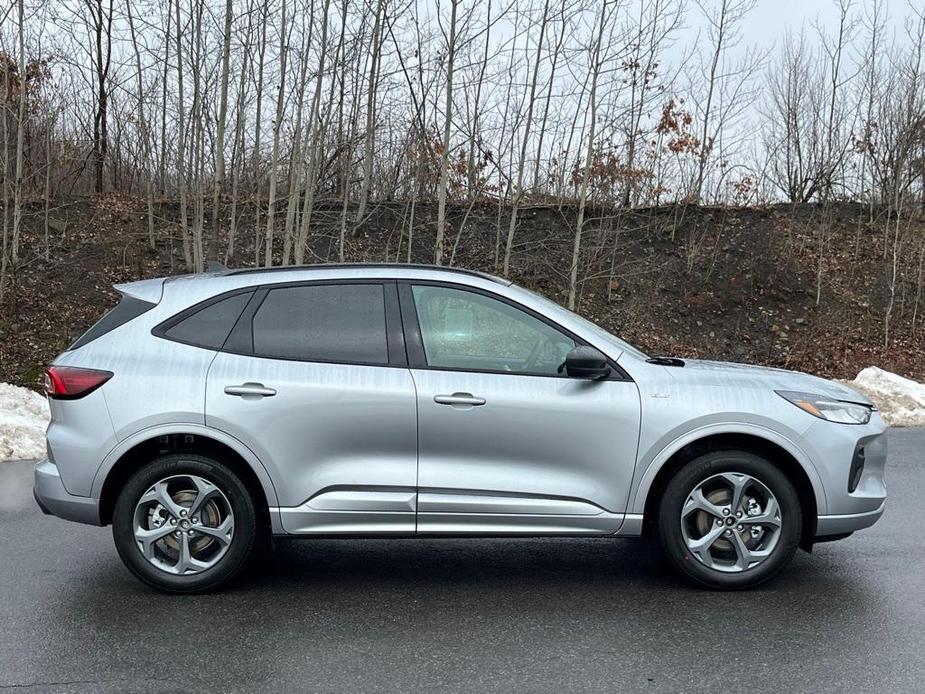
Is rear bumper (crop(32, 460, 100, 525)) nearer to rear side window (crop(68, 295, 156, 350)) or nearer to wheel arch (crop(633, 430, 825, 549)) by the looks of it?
rear side window (crop(68, 295, 156, 350))

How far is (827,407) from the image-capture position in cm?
485

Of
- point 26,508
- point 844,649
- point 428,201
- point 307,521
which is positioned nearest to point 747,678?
point 844,649

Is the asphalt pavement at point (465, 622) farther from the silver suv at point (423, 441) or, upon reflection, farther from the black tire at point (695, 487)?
the silver suv at point (423, 441)

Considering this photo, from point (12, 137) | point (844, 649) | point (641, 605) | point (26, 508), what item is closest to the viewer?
point (844, 649)

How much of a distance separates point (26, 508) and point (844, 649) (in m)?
5.69

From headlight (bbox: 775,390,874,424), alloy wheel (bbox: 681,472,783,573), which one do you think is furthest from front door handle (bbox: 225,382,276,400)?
headlight (bbox: 775,390,874,424)

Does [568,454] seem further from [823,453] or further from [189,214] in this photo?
[189,214]

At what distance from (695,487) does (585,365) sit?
896 millimetres

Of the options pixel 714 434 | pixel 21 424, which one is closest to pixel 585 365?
pixel 714 434

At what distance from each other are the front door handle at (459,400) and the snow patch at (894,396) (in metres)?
8.51

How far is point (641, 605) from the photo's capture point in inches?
183

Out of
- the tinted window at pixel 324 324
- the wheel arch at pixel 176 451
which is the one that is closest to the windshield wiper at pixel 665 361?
the tinted window at pixel 324 324

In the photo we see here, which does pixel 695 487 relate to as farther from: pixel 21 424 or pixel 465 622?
pixel 21 424

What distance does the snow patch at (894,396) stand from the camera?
11.5 m
